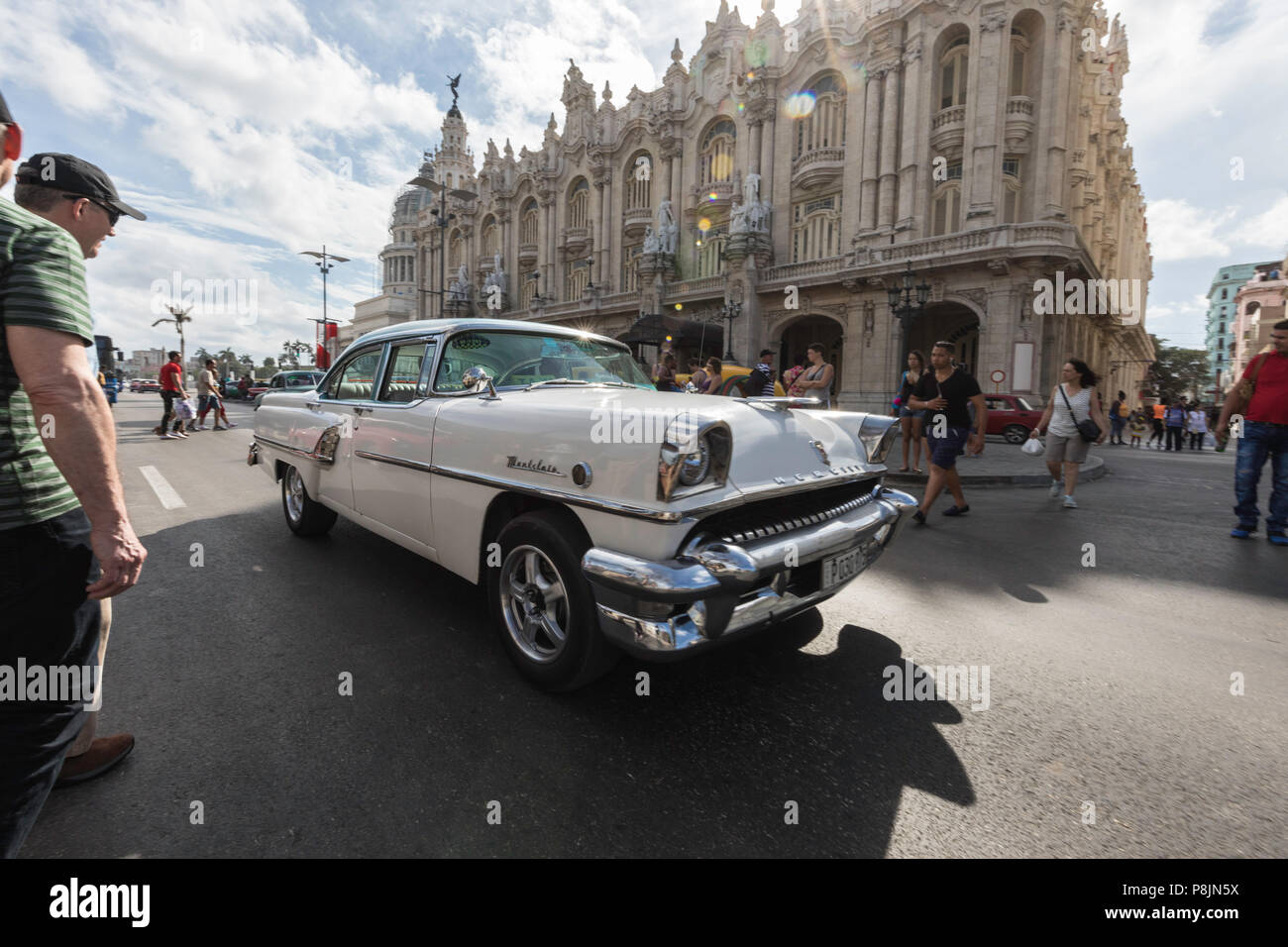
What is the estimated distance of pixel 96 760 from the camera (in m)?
1.95

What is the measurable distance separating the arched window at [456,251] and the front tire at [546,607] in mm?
53459

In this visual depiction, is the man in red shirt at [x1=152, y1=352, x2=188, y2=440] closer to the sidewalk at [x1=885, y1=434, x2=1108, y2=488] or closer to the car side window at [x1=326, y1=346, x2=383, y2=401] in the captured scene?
the car side window at [x1=326, y1=346, x2=383, y2=401]

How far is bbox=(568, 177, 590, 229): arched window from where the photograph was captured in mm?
37875

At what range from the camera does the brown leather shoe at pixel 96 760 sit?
1891 mm

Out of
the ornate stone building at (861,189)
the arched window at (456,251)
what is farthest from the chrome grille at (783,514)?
the arched window at (456,251)

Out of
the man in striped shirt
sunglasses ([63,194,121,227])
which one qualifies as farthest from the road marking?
the man in striped shirt

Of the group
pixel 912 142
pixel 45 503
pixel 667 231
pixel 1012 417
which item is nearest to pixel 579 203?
pixel 667 231

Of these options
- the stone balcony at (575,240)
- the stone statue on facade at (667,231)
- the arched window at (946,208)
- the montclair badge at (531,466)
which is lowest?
the montclair badge at (531,466)

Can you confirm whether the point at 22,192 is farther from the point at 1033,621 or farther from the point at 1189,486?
the point at 1189,486

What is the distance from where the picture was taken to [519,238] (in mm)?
43875

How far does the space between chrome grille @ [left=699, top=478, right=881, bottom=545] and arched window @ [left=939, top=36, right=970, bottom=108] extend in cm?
2572

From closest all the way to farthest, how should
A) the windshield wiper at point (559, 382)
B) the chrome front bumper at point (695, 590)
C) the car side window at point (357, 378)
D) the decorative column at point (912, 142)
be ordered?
the chrome front bumper at point (695, 590), the windshield wiper at point (559, 382), the car side window at point (357, 378), the decorative column at point (912, 142)

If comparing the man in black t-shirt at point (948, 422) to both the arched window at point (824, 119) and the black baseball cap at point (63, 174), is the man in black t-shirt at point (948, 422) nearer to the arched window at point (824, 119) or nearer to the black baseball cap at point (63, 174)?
the black baseball cap at point (63, 174)

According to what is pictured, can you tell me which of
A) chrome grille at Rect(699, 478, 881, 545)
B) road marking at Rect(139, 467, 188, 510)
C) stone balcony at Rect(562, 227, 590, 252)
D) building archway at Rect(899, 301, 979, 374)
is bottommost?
road marking at Rect(139, 467, 188, 510)
